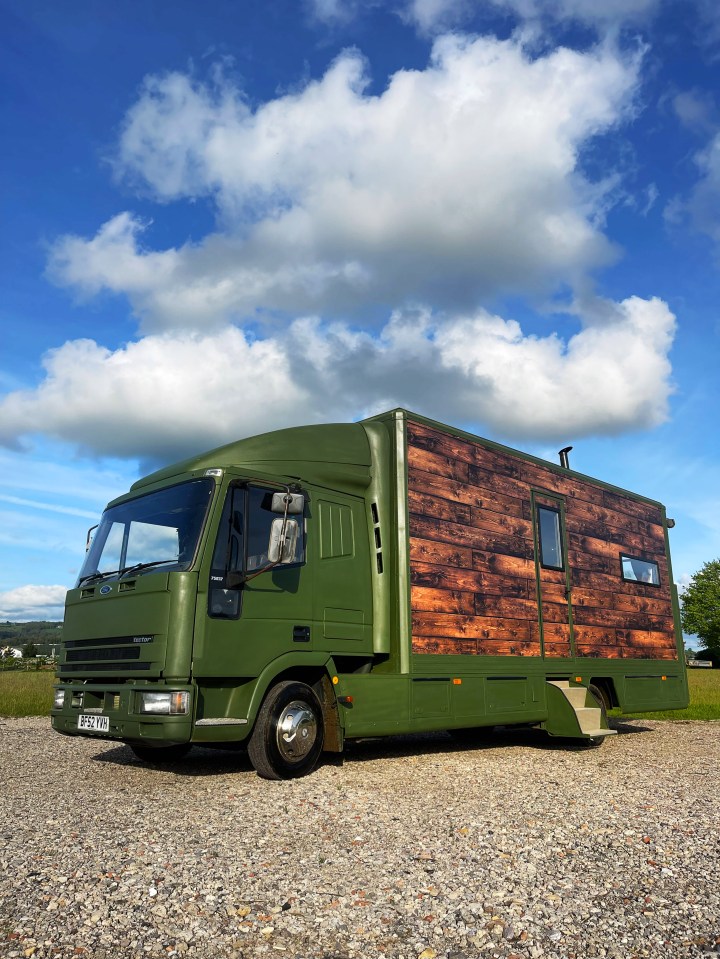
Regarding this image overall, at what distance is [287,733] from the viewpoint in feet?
22.2

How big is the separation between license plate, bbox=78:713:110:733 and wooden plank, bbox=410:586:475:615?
10.7 feet

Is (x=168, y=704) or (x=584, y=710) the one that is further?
(x=584, y=710)

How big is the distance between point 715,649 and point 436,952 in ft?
264

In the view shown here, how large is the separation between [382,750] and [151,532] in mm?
4442

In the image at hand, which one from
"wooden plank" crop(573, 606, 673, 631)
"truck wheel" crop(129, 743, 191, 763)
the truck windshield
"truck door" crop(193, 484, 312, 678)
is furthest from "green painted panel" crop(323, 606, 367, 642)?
"wooden plank" crop(573, 606, 673, 631)

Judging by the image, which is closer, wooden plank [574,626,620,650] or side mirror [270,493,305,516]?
side mirror [270,493,305,516]

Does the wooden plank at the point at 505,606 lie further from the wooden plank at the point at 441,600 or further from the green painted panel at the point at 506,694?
the green painted panel at the point at 506,694

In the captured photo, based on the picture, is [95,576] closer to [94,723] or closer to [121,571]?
[121,571]

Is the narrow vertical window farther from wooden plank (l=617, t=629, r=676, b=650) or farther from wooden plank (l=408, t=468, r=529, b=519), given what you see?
wooden plank (l=617, t=629, r=676, b=650)

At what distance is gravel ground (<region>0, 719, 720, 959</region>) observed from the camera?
3.25m

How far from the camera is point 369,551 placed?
8125 millimetres

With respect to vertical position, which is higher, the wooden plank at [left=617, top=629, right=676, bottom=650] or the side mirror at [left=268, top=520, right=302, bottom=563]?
the side mirror at [left=268, top=520, right=302, bottom=563]

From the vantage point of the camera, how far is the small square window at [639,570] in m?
11.5

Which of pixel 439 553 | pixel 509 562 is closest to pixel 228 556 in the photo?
pixel 439 553
